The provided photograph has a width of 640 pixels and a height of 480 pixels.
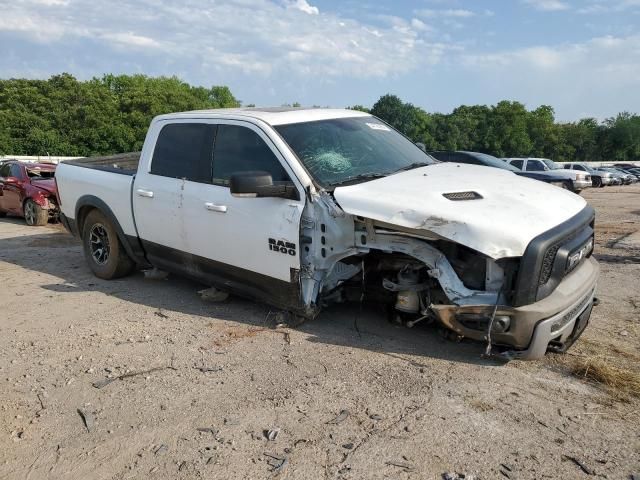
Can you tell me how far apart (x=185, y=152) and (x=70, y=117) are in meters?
51.3

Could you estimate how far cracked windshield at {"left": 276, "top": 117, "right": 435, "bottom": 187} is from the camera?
4.39 m

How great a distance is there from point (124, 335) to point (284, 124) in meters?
2.32

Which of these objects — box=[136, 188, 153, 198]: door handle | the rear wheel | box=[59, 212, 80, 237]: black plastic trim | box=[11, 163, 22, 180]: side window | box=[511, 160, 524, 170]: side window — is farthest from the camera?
box=[511, 160, 524, 170]: side window

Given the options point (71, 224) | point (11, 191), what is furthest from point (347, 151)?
point (11, 191)

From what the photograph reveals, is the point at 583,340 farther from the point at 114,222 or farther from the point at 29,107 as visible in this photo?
the point at 29,107

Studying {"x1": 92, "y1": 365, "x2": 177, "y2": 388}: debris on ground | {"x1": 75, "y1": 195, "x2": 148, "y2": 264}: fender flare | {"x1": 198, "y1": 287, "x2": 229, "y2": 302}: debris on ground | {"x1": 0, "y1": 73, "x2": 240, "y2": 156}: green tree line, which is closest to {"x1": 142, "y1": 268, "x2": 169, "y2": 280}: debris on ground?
{"x1": 75, "y1": 195, "x2": 148, "y2": 264}: fender flare

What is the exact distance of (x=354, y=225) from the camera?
4078 millimetres

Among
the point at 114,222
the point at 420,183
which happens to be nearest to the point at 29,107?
the point at 114,222

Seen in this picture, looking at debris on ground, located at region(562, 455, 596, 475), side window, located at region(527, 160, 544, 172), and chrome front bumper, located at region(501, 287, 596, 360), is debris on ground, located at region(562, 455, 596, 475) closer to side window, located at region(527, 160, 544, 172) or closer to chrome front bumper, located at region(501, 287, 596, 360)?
chrome front bumper, located at region(501, 287, 596, 360)

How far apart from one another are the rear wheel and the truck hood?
393 inches

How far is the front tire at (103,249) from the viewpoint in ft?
20.5

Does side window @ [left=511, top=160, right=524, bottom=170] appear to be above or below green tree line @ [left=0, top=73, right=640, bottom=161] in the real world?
below

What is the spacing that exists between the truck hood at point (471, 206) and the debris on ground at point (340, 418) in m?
1.29

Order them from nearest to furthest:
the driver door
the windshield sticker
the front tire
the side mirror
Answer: the side mirror → the windshield sticker → the front tire → the driver door
